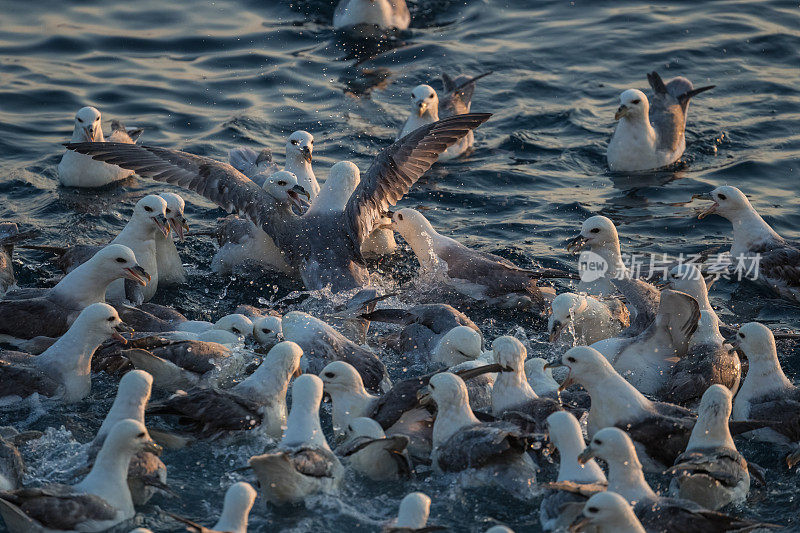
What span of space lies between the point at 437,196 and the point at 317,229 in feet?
8.28

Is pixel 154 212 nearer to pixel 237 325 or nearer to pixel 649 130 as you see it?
pixel 237 325

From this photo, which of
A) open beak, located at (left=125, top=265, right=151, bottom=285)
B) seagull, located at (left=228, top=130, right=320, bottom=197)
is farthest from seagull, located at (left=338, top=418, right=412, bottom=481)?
seagull, located at (left=228, top=130, right=320, bottom=197)

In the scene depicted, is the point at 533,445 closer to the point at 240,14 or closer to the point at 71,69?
the point at 71,69

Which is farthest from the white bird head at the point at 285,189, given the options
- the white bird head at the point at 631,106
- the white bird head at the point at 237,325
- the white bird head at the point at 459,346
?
the white bird head at the point at 631,106

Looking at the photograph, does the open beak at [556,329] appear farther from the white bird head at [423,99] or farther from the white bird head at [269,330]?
the white bird head at [423,99]

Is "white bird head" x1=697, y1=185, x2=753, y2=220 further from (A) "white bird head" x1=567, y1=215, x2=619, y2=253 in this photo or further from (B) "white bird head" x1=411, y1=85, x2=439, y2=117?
(B) "white bird head" x1=411, y1=85, x2=439, y2=117

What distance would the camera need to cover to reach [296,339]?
779 centimetres

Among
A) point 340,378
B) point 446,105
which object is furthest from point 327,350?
point 446,105

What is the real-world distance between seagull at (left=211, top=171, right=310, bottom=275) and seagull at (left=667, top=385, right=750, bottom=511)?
4.92 metres

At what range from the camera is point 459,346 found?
781 centimetres

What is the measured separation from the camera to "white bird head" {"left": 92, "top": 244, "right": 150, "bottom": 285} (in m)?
8.40

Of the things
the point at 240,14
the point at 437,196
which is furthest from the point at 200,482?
the point at 240,14

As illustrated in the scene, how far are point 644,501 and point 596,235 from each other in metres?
4.01

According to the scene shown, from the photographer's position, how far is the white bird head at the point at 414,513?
17.5ft
